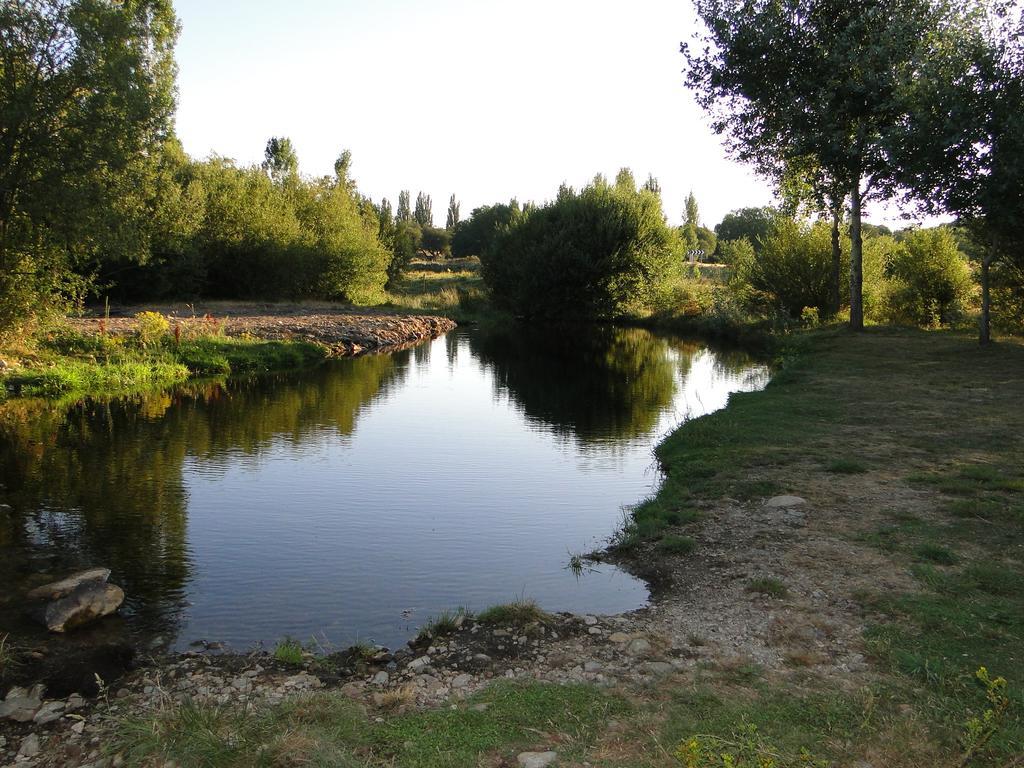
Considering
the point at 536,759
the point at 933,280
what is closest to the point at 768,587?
the point at 536,759

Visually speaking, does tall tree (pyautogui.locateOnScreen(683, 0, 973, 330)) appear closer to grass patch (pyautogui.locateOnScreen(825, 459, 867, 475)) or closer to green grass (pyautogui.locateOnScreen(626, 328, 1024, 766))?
green grass (pyautogui.locateOnScreen(626, 328, 1024, 766))

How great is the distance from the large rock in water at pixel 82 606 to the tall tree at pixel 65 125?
12.8 meters

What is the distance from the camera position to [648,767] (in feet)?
13.5

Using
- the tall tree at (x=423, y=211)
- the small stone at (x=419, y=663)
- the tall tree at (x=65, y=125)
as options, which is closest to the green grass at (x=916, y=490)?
the small stone at (x=419, y=663)

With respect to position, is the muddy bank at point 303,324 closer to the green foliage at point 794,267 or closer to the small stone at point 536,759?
the green foliage at point 794,267

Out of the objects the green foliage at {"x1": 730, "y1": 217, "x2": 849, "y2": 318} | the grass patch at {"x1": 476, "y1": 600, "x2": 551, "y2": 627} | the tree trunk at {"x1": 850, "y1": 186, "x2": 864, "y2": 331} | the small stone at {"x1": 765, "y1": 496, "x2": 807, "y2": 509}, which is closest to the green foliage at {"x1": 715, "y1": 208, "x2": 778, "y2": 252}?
the green foliage at {"x1": 730, "y1": 217, "x2": 849, "y2": 318}

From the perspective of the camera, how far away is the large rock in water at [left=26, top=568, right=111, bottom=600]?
7219mm

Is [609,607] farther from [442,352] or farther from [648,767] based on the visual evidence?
[442,352]

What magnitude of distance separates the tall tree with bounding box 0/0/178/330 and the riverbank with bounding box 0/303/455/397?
1.93 metres

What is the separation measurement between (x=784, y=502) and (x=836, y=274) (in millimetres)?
27252

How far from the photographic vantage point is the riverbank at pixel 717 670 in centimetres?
436

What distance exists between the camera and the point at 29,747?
189 inches

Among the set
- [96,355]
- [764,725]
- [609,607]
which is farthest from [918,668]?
[96,355]

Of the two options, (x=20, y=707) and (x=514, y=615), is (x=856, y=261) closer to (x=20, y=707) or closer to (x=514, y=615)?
(x=514, y=615)
